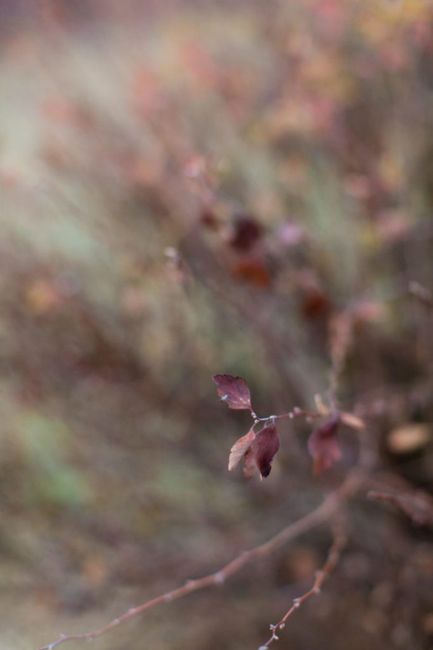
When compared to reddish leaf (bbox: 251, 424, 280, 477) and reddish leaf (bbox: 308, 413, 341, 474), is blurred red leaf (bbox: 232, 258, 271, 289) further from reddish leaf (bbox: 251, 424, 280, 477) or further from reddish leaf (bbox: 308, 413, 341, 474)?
reddish leaf (bbox: 251, 424, 280, 477)

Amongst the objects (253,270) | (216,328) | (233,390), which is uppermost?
(216,328)

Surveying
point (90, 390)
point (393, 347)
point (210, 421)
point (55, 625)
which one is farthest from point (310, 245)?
point (55, 625)

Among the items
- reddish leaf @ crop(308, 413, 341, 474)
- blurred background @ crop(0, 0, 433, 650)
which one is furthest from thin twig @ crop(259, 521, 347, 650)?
blurred background @ crop(0, 0, 433, 650)

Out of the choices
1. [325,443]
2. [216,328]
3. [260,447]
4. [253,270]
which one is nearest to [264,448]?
[260,447]

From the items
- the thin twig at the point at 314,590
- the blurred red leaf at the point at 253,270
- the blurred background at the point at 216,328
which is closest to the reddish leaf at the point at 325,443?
the thin twig at the point at 314,590

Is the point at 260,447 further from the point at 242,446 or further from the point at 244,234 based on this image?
the point at 244,234

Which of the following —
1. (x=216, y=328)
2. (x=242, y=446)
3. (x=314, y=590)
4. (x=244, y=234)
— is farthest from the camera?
(x=216, y=328)

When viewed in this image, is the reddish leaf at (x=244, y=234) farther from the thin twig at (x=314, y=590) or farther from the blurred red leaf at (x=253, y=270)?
the thin twig at (x=314, y=590)
